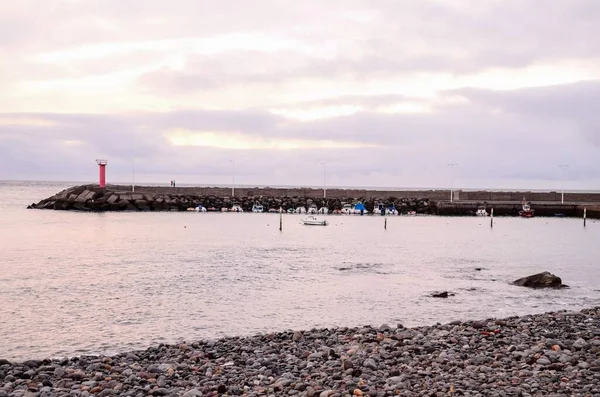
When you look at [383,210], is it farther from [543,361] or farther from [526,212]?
[543,361]

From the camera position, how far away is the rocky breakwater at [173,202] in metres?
85.0

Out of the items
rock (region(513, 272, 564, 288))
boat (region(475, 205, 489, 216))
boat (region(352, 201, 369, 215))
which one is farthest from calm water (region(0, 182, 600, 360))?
boat (region(352, 201, 369, 215))

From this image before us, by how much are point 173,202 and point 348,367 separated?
8009 centimetres

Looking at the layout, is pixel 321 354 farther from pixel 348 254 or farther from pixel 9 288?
pixel 348 254

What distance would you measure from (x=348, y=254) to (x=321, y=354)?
2636 cm

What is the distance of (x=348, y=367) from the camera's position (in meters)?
10.4

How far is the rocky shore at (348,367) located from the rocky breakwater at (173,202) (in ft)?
237

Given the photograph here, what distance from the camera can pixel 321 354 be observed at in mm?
11680

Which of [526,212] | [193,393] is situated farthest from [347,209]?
[193,393]

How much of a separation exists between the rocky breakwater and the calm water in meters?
34.5

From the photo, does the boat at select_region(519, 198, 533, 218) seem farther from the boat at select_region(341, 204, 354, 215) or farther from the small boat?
the small boat

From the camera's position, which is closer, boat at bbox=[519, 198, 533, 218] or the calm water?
the calm water

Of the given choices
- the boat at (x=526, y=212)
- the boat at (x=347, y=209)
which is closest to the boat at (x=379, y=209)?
the boat at (x=347, y=209)

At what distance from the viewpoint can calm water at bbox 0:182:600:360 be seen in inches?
671
